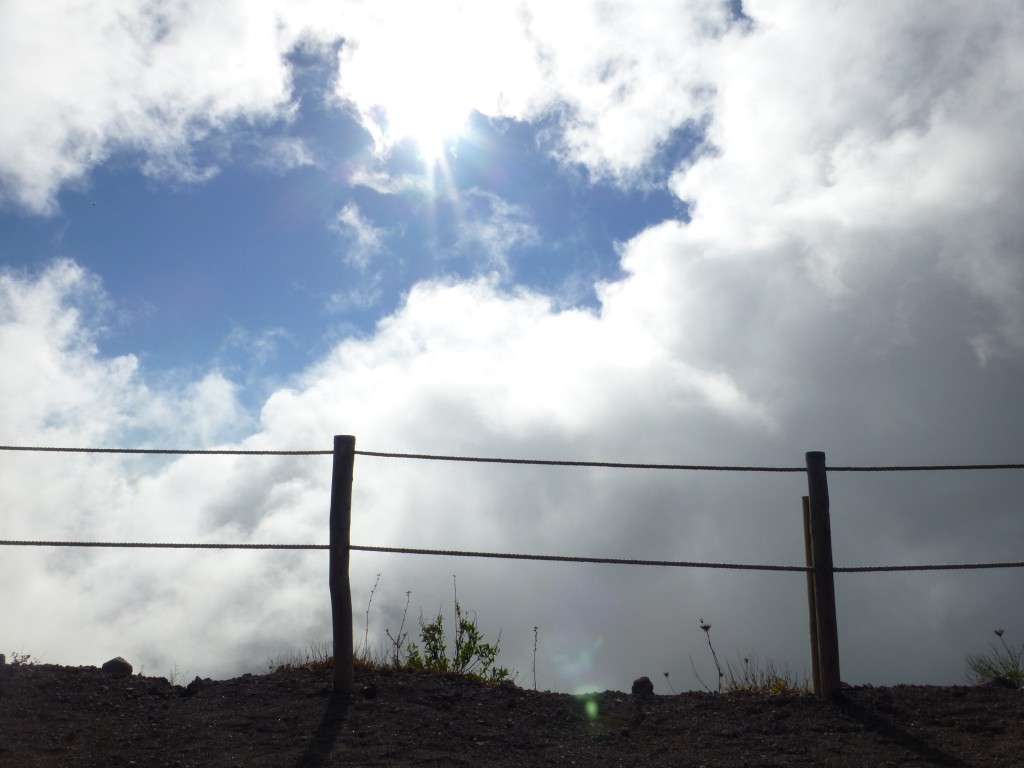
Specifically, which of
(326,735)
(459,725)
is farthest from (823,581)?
(326,735)

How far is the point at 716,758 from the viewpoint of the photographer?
5223mm

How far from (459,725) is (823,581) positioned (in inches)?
109

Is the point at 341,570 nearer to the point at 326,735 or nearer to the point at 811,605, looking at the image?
the point at 326,735

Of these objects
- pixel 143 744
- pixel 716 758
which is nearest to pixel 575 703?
pixel 716 758

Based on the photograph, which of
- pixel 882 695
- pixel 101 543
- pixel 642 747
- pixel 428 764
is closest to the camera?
pixel 428 764

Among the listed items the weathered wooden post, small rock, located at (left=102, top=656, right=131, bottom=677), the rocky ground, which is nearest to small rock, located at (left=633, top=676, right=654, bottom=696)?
the rocky ground

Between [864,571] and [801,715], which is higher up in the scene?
[864,571]

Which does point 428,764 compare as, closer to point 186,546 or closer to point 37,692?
point 186,546

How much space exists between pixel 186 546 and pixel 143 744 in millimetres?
1221

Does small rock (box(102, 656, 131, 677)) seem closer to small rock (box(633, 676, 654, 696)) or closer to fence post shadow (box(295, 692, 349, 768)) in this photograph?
fence post shadow (box(295, 692, 349, 768))

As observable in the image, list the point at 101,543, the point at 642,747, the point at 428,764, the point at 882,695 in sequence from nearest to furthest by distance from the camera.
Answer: the point at 428,764
the point at 642,747
the point at 101,543
the point at 882,695

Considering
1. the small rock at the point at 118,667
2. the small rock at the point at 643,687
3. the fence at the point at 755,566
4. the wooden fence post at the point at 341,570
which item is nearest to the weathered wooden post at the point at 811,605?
the fence at the point at 755,566

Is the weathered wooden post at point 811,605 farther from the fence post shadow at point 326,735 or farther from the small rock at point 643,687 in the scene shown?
the fence post shadow at point 326,735

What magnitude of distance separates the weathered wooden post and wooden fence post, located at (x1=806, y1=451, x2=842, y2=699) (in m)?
0.04
